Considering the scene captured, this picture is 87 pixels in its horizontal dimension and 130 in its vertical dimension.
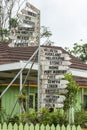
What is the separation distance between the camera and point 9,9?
132 feet

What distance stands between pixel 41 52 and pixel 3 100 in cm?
941

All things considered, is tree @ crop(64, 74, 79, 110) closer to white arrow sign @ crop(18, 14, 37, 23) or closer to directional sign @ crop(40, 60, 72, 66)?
directional sign @ crop(40, 60, 72, 66)

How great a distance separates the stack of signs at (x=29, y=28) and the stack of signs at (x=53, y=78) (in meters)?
0.53

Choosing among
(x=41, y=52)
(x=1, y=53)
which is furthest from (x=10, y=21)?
(x=41, y=52)

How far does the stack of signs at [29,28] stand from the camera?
1251 cm

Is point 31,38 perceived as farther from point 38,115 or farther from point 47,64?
point 38,115

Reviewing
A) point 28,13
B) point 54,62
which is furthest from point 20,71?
point 28,13

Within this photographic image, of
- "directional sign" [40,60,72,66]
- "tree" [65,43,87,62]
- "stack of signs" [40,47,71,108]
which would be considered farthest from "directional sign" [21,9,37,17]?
"tree" [65,43,87,62]

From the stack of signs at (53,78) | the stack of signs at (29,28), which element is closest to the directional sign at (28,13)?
the stack of signs at (29,28)

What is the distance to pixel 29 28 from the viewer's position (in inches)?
497

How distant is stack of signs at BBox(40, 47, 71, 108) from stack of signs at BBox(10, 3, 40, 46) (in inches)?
20.8

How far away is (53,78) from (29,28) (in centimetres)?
159

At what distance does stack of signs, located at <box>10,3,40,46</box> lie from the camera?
1251 centimetres

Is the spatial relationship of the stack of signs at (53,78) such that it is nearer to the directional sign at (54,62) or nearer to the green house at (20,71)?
the directional sign at (54,62)
